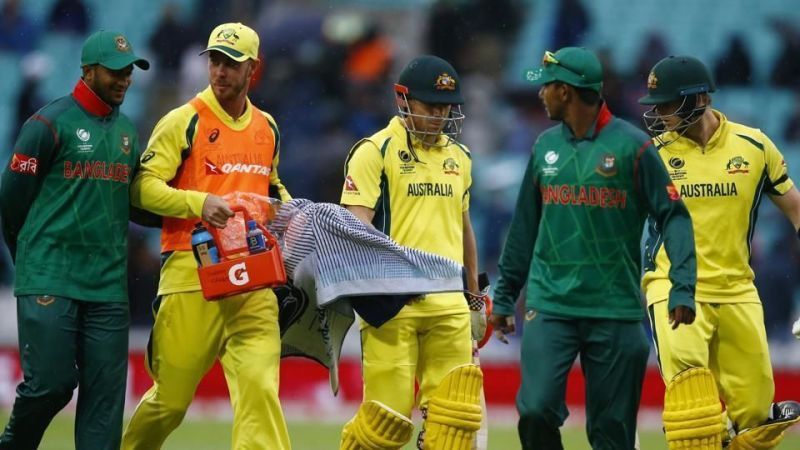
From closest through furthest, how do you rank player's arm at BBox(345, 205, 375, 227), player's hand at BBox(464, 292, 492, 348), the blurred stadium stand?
player's arm at BBox(345, 205, 375, 227) < player's hand at BBox(464, 292, 492, 348) < the blurred stadium stand

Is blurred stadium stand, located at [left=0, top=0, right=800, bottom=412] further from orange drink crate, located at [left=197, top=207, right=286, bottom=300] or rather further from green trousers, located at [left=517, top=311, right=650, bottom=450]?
green trousers, located at [left=517, top=311, right=650, bottom=450]

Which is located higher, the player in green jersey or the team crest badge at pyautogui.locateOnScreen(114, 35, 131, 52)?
the team crest badge at pyautogui.locateOnScreen(114, 35, 131, 52)

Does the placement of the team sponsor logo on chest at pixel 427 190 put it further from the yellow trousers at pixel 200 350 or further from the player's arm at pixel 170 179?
the player's arm at pixel 170 179

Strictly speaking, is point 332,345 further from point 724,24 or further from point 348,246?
point 724,24

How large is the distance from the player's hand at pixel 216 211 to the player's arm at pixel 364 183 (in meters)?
0.81

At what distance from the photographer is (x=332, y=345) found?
7453mm

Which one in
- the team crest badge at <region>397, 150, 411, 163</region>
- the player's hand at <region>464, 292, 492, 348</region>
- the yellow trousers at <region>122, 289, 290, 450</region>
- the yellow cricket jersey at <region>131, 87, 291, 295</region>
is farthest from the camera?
the player's hand at <region>464, 292, 492, 348</region>

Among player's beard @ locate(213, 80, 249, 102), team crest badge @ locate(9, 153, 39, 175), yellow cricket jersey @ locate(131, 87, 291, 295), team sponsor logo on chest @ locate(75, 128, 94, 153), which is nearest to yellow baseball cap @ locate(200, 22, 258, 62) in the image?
player's beard @ locate(213, 80, 249, 102)

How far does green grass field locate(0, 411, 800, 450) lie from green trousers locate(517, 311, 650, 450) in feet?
12.5

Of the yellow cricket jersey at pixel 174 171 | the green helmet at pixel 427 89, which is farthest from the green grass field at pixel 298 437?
the green helmet at pixel 427 89

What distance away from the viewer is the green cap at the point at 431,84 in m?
7.39

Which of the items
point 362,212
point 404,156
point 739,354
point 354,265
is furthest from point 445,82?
point 739,354

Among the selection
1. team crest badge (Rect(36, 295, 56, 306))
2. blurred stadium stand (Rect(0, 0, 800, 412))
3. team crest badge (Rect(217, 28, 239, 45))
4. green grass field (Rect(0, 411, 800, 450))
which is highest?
blurred stadium stand (Rect(0, 0, 800, 412))

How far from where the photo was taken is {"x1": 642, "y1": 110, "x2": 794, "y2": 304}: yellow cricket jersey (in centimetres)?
759
